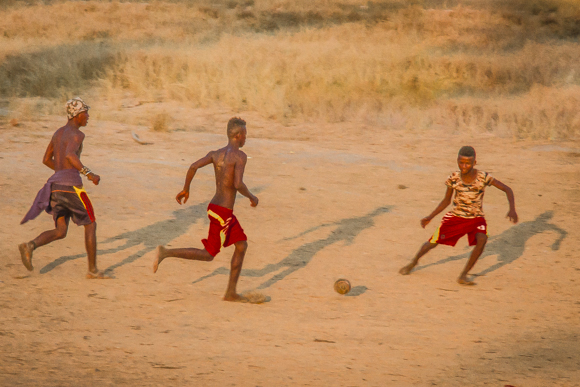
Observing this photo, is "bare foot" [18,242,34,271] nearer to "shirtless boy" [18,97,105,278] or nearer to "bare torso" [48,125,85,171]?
"shirtless boy" [18,97,105,278]

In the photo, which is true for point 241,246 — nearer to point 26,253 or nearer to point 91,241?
point 91,241

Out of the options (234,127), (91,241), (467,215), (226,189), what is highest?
(234,127)

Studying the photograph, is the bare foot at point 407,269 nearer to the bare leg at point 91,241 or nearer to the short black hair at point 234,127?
the short black hair at point 234,127

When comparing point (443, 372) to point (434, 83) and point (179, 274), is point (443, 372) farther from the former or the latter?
point (434, 83)

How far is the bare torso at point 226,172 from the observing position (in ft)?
17.6

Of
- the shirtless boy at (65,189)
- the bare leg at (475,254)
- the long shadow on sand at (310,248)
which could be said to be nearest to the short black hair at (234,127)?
the shirtless boy at (65,189)

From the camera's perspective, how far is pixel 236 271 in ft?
18.1

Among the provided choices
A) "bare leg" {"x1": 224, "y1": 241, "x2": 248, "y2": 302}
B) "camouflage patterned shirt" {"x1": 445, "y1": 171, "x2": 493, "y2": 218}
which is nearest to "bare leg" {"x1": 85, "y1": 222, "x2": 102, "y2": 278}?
"bare leg" {"x1": 224, "y1": 241, "x2": 248, "y2": 302}

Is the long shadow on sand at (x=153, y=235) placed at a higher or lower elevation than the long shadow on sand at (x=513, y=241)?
higher

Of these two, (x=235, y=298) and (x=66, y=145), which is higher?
(x=66, y=145)

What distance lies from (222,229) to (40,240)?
5.38 feet

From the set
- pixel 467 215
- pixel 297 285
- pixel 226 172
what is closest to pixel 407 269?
pixel 467 215

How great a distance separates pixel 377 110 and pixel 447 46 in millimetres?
8579

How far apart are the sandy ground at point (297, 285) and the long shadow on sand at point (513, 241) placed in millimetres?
33
